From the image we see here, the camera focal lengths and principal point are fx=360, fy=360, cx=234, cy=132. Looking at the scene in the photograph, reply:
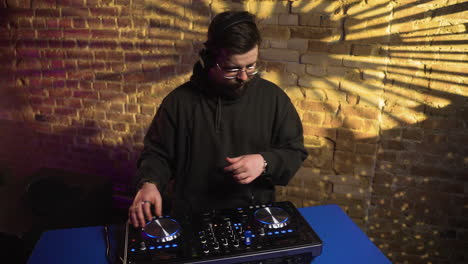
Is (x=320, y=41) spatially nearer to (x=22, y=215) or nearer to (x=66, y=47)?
(x=66, y=47)

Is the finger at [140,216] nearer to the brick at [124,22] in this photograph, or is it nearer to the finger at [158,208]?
the finger at [158,208]

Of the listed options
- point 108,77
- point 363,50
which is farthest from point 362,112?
point 108,77

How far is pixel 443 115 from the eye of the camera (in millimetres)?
2273

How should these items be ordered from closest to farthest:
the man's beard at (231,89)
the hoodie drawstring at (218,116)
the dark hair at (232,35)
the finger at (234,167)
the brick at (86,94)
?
1. the finger at (234,167)
2. the dark hair at (232,35)
3. the man's beard at (231,89)
4. the hoodie drawstring at (218,116)
5. the brick at (86,94)

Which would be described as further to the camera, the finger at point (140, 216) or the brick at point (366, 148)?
the brick at point (366, 148)

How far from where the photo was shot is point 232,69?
5.11ft

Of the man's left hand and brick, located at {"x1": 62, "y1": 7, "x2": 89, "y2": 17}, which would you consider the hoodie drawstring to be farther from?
brick, located at {"x1": 62, "y1": 7, "x2": 89, "y2": 17}

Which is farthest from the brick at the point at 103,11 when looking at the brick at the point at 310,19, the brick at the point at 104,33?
the brick at the point at 310,19

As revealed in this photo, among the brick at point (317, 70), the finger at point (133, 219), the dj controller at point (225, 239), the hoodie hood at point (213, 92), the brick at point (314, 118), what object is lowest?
the dj controller at point (225, 239)

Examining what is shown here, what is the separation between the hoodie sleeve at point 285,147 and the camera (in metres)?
1.58

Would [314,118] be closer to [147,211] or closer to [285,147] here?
[285,147]

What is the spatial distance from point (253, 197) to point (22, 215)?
2.09 meters

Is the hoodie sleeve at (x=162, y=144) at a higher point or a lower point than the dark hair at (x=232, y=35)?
lower

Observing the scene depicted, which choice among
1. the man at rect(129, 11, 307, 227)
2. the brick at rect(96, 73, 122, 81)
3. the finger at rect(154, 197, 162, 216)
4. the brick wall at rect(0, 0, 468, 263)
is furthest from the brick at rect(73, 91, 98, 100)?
the finger at rect(154, 197, 162, 216)
